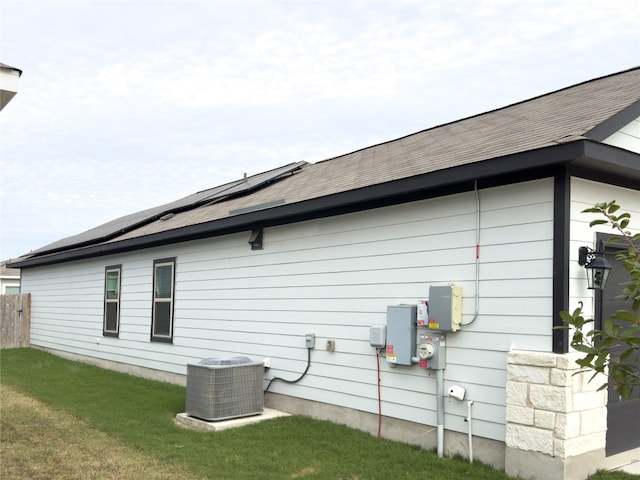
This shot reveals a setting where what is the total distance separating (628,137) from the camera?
5727 mm

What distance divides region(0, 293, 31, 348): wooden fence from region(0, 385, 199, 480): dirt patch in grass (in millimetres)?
10524

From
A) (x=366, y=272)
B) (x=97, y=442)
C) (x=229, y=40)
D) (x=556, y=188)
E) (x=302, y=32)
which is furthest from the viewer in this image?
(x=229, y=40)

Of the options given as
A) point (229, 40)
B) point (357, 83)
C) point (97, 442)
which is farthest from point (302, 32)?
point (97, 442)

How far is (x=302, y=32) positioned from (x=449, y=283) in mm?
4542

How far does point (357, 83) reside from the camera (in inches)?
504

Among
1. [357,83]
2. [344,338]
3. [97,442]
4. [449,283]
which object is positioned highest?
[357,83]

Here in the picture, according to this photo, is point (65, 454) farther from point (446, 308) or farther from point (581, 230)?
point (581, 230)

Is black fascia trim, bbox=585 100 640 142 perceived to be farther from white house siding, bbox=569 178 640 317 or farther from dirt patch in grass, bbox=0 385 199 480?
dirt patch in grass, bbox=0 385 199 480

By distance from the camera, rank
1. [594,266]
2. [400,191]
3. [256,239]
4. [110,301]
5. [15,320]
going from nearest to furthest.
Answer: [594,266], [400,191], [256,239], [110,301], [15,320]

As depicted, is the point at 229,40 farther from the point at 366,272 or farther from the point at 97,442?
the point at 97,442

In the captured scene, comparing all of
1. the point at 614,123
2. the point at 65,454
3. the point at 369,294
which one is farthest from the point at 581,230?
the point at 65,454

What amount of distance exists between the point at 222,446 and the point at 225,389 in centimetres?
106

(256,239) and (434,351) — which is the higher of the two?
(256,239)

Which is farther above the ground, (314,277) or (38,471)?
(314,277)
